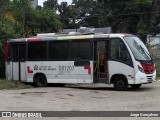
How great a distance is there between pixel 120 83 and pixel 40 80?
188 inches

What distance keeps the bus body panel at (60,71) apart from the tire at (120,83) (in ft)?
4.18

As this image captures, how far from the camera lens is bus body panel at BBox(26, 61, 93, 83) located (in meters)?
20.3

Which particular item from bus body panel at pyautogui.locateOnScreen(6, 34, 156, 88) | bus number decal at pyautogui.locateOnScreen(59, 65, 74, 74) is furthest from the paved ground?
bus number decal at pyautogui.locateOnScreen(59, 65, 74, 74)

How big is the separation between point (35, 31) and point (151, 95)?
61.1 feet

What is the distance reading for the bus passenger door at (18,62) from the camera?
22.4 m

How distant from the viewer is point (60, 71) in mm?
21031

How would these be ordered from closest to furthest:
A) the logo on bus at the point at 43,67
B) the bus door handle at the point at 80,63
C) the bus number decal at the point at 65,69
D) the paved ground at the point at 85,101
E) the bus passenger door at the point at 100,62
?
1. the paved ground at the point at 85,101
2. the bus passenger door at the point at 100,62
3. the bus door handle at the point at 80,63
4. the bus number decal at the point at 65,69
5. the logo on bus at the point at 43,67

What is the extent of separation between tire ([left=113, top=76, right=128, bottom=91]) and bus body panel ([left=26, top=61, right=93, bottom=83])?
A: 1274 mm

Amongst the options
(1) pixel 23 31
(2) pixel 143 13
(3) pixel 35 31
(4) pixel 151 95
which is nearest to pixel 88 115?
(4) pixel 151 95

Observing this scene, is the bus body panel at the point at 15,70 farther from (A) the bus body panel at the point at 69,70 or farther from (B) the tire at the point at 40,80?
(B) the tire at the point at 40,80

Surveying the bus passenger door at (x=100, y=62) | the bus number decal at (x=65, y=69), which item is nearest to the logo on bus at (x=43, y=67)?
the bus number decal at (x=65, y=69)

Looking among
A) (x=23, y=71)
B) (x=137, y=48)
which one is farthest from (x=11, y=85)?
(x=137, y=48)

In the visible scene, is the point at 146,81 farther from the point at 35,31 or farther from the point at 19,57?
the point at 35,31

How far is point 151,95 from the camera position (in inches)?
684
